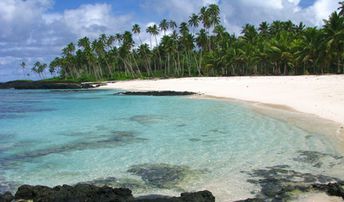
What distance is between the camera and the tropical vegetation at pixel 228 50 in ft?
200

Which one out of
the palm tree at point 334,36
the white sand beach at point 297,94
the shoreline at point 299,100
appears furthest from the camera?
the palm tree at point 334,36

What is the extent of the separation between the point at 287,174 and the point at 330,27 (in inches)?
2054

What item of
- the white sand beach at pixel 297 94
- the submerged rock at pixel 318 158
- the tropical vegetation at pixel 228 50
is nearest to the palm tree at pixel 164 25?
the tropical vegetation at pixel 228 50

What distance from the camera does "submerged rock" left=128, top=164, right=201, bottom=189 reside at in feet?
37.7

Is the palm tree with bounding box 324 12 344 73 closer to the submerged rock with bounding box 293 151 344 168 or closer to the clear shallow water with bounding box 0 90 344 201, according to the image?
the clear shallow water with bounding box 0 90 344 201

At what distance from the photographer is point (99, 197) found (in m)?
8.84

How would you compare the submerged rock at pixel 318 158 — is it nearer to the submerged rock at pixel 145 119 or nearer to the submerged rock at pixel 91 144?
the submerged rock at pixel 91 144

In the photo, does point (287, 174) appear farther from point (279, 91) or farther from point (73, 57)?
point (73, 57)

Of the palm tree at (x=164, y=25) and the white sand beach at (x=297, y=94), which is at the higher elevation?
the palm tree at (x=164, y=25)

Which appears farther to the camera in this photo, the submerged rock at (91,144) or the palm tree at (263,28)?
the palm tree at (263,28)

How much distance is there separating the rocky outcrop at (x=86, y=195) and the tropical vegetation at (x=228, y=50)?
53.6 metres

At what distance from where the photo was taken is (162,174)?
12.5m

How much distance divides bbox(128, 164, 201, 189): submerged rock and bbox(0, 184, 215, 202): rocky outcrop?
2298 mm

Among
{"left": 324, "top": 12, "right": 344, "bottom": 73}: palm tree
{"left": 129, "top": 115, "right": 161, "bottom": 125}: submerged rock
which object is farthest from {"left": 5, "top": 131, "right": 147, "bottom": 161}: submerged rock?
{"left": 324, "top": 12, "right": 344, "bottom": 73}: palm tree
